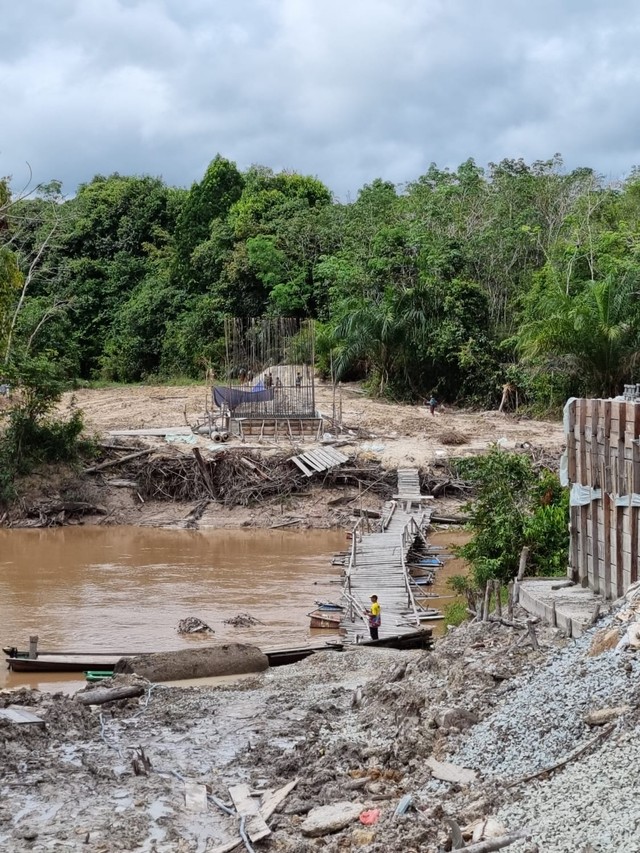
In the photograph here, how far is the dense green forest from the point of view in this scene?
31.0 metres

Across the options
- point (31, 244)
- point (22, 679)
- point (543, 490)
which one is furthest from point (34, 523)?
point (31, 244)

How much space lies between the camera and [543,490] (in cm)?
1616

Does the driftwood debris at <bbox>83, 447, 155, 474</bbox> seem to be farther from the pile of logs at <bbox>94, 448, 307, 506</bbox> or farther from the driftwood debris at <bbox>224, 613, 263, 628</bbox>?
the driftwood debris at <bbox>224, 613, 263, 628</bbox>

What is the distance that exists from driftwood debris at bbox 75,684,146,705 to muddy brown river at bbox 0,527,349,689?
6.90 ft

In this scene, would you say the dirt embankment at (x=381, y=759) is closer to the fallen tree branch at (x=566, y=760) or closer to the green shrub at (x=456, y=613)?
the fallen tree branch at (x=566, y=760)

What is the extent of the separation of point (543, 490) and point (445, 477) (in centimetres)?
1130

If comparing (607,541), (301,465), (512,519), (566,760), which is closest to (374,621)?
(512,519)

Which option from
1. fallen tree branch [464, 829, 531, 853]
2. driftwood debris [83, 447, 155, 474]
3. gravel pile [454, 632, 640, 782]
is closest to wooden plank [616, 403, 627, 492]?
gravel pile [454, 632, 640, 782]

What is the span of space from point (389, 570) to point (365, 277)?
1946cm

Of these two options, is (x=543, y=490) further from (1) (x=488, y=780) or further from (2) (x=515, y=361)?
(2) (x=515, y=361)

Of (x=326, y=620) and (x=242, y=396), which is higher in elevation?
(x=242, y=396)

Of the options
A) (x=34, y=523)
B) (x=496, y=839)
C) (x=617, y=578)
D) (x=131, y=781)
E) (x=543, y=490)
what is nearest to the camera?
(x=496, y=839)

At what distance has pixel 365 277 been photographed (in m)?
36.5

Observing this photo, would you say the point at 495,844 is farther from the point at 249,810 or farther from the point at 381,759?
the point at 249,810
